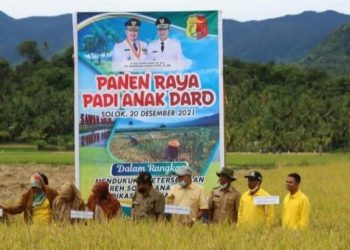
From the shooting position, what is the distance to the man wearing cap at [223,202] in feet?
25.0

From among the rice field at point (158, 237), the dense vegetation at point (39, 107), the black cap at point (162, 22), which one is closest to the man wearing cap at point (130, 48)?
the black cap at point (162, 22)

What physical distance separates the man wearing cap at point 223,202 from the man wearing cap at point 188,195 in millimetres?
94

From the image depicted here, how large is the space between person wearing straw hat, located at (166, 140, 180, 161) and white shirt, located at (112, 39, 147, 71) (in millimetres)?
950

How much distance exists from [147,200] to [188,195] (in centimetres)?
47

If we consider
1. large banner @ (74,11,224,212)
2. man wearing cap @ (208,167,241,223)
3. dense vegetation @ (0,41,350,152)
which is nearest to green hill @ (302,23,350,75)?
dense vegetation @ (0,41,350,152)

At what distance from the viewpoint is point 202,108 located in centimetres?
796

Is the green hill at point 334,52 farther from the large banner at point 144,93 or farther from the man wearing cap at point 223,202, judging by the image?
the man wearing cap at point 223,202

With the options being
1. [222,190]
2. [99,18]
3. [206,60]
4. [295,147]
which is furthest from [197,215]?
[295,147]

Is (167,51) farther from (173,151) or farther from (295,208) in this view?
(295,208)

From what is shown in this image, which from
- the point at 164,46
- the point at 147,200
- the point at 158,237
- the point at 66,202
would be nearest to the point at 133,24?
the point at 164,46

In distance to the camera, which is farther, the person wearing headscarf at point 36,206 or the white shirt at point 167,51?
the white shirt at point 167,51

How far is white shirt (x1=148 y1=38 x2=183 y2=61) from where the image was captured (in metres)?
7.96

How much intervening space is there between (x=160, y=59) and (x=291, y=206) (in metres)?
2.13

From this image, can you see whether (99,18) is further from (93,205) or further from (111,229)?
(111,229)
